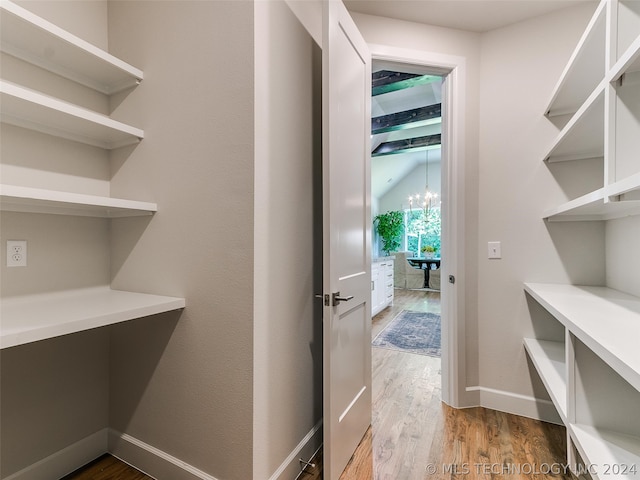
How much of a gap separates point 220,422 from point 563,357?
6.04 ft

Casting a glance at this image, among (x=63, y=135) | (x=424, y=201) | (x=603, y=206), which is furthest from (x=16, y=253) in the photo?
(x=424, y=201)

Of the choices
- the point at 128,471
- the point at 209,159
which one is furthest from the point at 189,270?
the point at 128,471

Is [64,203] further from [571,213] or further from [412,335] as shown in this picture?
[412,335]

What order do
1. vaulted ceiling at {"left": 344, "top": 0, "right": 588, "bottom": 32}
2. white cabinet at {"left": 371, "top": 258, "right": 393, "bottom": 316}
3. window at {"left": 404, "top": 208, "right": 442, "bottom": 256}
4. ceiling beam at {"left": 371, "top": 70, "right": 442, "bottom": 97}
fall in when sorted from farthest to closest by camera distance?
window at {"left": 404, "top": 208, "right": 442, "bottom": 256} < white cabinet at {"left": 371, "top": 258, "right": 393, "bottom": 316} < ceiling beam at {"left": 371, "top": 70, "right": 442, "bottom": 97} < vaulted ceiling at {"left": 344, "top": 0, "right": 588, "bottom": 32}

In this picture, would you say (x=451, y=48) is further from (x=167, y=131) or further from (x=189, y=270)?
(x=189, y=270)

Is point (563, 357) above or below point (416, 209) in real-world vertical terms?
below

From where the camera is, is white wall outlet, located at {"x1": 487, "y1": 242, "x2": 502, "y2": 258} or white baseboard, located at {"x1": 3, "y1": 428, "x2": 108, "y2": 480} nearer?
white baseboard, located at {"x1": 3, "y1": 428, "x2": 108, "y2": 480}

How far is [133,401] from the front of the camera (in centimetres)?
159

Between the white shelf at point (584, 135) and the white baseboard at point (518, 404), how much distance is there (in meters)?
1.56

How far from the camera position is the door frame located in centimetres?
210

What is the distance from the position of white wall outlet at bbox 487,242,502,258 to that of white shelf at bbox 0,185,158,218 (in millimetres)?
2074

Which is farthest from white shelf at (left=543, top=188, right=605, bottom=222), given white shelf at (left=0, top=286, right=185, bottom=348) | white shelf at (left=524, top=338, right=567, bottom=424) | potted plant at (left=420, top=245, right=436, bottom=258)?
potted plant at (left=420, top=245, right=436, bottom=258)

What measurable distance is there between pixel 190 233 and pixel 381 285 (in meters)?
4.01

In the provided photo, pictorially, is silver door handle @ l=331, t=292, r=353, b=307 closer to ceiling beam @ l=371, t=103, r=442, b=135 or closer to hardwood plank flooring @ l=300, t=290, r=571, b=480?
hardwood plank flooring @ l=300, t=290, r=571, b=480
